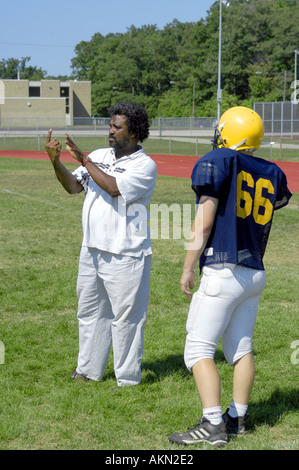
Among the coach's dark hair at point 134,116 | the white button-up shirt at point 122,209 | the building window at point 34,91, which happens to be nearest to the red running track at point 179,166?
the coach's dark hair at point 134,116

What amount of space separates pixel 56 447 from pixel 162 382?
4.07ft

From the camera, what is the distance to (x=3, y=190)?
54.6ft

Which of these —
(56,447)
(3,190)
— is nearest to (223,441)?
(56,447)

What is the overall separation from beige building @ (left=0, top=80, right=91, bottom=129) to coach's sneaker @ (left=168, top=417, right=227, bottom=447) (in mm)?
68618

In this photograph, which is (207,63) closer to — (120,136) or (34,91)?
(34,91)

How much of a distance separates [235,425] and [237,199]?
1413 millimetres

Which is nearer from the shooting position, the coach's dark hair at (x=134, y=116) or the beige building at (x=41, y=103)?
the coach's dark hair at (x=134, y=116)

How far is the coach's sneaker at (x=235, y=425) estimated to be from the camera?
3.79 meters

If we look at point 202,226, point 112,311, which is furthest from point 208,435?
point 112,311

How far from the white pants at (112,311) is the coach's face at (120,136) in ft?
2.49

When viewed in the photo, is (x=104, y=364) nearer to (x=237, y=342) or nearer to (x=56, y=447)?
(x=56, y=447)

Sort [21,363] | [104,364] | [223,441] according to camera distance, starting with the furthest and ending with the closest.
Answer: [21,363] → [104,364] → [223,441]

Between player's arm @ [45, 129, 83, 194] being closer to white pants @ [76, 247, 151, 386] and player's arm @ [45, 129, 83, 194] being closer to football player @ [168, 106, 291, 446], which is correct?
white pants @ [76, 247, 151, 386]

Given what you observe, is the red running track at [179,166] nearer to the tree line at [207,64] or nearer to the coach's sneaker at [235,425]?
the coach's sneaker at [235,425]
